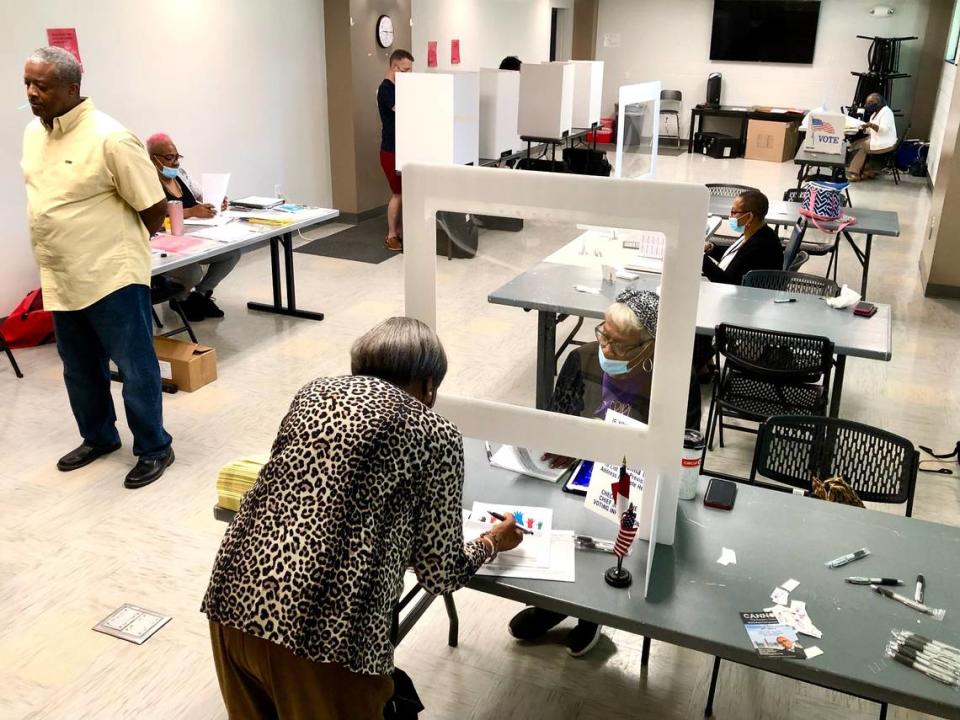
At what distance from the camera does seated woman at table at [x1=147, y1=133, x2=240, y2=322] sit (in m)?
5.05

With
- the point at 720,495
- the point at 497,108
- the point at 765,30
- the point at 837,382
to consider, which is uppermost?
the point at 765,30

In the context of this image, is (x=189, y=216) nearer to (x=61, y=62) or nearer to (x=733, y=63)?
(x=61, y=62)

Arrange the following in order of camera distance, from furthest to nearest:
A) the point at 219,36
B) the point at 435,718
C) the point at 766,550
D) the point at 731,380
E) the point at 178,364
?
the point at 219,36 < the point at 178,364 < the point at 731,380 < the point at 435,718 < the point at 766,550

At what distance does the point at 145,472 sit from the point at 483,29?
30.6ft

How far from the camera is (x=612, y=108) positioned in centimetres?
1512

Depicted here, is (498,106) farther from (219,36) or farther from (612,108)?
(612,108)

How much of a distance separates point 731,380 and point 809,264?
4470mm

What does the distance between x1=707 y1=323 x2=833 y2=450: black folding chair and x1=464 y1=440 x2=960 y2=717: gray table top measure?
4.60ft

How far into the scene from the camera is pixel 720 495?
7.41ft

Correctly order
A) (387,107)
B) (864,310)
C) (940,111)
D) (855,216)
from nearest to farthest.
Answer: (864,310) → (855,216) → (387,107) → (940,111)

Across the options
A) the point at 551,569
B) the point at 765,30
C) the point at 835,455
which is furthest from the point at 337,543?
the point at 765,30

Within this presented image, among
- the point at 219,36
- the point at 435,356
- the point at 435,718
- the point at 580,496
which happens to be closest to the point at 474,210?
the point at 435,356

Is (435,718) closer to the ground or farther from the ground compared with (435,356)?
closer to the ground

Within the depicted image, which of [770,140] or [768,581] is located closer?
[768,581]
